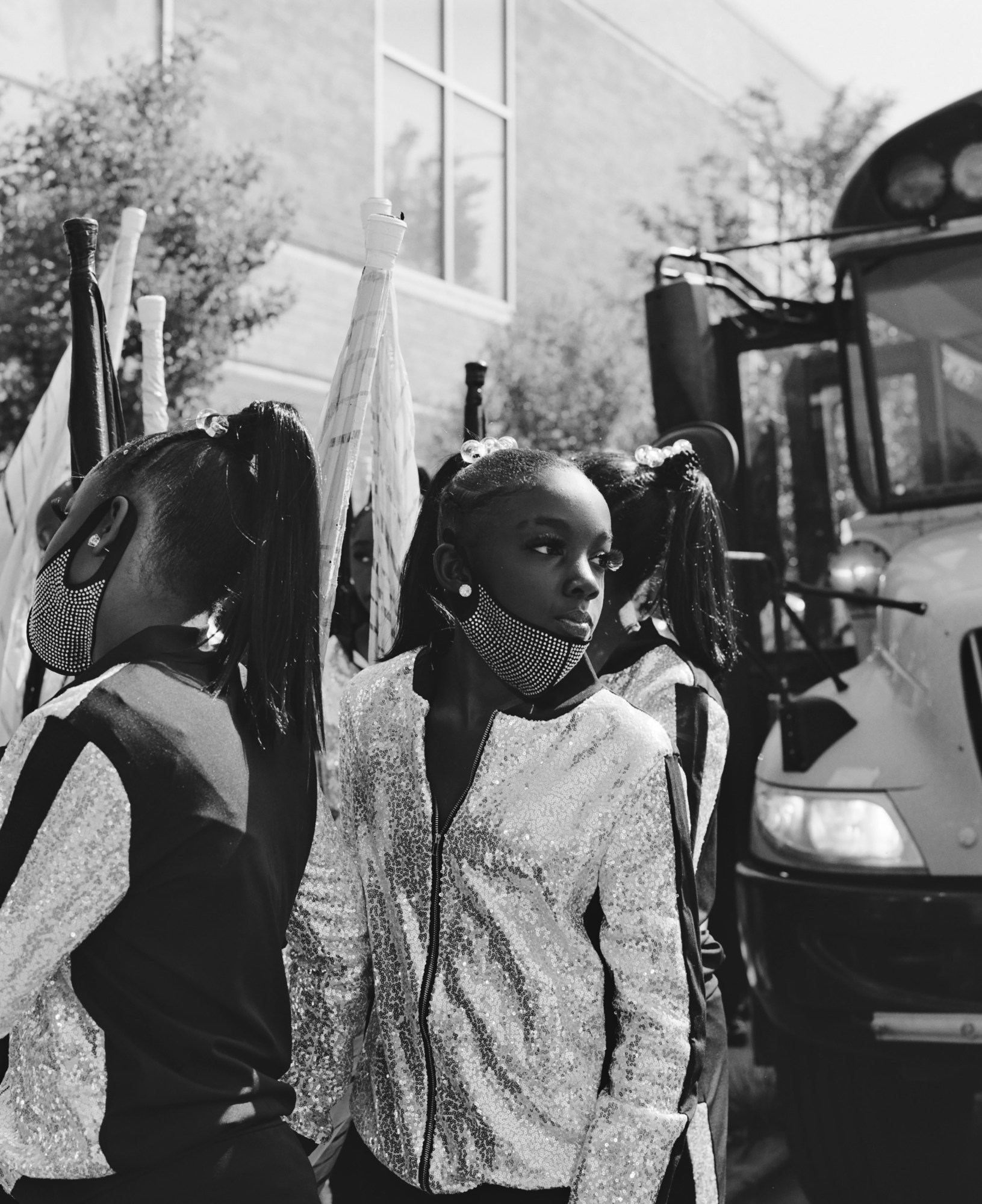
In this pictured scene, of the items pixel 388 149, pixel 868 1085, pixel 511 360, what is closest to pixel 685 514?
pixel 868 1085

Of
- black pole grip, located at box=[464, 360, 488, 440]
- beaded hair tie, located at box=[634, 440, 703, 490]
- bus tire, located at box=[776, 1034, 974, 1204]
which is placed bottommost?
bus tire, located at box=[776, 1034, 974, 1204]

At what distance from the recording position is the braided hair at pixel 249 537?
5.29 feet

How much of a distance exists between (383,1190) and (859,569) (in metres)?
3.27

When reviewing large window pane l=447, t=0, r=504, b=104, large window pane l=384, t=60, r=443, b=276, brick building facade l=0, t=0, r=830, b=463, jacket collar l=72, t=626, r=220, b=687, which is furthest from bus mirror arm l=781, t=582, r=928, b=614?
large window pane l=447, t=0, r=504, b=104

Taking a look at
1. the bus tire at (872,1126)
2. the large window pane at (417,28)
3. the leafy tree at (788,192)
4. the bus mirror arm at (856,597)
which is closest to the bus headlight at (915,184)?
the bus mirror arm at (856,597)

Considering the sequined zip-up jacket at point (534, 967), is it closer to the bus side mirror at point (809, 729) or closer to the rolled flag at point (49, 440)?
the rolled flag at point (49, 440)

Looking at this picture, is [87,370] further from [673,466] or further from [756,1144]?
[756,1144]

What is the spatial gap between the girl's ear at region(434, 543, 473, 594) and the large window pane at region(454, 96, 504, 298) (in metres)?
15.1

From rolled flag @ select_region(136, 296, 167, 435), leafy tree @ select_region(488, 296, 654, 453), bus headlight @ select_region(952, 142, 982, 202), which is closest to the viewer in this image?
rolled flag @ select_region(136, 296, 167, 435)

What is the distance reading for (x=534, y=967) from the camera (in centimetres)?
166

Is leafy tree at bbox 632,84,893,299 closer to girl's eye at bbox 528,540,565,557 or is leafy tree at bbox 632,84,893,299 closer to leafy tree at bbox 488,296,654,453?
leafy tree at bbox 488,296,654,453

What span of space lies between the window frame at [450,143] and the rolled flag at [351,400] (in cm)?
1294

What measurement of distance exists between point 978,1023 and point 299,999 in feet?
7.24

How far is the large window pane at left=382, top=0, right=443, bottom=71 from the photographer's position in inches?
614
